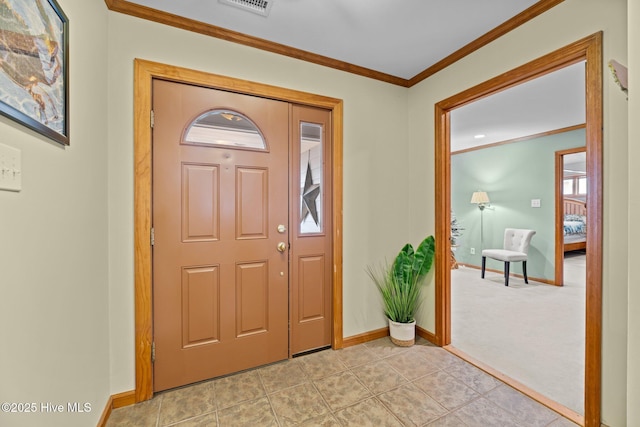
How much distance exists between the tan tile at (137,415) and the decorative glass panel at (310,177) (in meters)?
1.46

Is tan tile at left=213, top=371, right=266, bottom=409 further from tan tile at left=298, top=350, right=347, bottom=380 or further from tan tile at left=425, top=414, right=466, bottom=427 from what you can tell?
tan tile at left=425, top=414, right=466, bottom=427

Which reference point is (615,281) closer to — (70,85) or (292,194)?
(292,194)

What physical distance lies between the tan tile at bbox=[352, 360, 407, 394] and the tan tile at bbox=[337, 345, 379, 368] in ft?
0.20

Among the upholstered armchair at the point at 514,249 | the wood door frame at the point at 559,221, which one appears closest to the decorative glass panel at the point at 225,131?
the upholstered armchair at the point at 514,249

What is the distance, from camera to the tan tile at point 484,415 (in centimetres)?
158

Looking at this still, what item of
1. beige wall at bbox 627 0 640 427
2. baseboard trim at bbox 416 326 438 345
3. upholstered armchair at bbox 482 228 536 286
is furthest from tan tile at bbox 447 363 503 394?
upholstered armchair at bbox 482 228 536 286

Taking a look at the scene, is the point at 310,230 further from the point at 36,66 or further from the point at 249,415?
the point at 36,66

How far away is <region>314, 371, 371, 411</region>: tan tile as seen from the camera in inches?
69.2

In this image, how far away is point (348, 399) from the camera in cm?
178

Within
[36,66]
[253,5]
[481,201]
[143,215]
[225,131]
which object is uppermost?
[253,5]

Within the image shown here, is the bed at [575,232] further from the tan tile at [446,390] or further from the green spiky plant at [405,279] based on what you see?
the tan tile at [446,390]

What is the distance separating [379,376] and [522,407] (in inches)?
33.7

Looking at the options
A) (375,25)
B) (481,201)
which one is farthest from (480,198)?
(375,25)

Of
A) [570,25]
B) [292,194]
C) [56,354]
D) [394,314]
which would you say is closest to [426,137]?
[570,25]
